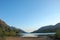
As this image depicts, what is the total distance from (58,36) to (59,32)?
89cm

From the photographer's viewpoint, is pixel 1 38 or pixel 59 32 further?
pixel 59 32

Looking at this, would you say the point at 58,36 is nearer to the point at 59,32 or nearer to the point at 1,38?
the point at 59,32

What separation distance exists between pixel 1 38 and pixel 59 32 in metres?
13.0

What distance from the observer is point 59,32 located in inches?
1147

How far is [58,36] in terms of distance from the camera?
96.3ft

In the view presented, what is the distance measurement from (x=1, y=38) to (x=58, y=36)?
1300 cm

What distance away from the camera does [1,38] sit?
69.5 ft

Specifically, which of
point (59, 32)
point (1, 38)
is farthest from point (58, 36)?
point (1, 38)

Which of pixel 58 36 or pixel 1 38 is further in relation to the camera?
pixel 58 36
